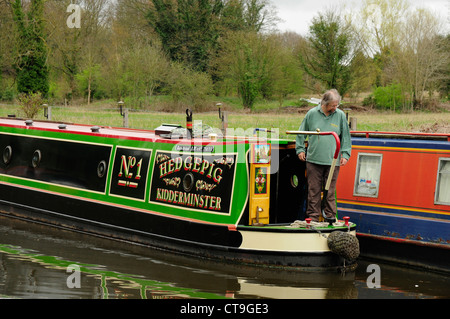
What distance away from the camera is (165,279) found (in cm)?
753

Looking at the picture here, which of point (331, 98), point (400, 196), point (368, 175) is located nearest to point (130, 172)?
point (331, 98)

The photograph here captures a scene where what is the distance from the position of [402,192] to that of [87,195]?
4.90 metres

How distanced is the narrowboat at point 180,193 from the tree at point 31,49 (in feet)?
67.0

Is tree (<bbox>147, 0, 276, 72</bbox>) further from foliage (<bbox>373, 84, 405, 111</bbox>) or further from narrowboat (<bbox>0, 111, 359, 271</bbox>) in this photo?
narrowboat (<bbox>0, 111, 359, 271</bbox>)

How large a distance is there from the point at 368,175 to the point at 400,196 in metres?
0.62

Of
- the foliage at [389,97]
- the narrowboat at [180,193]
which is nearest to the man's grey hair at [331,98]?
the narrowboat at [180,193]

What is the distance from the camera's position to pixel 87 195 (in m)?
9.87

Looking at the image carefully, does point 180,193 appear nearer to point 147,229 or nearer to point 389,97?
point 147,229

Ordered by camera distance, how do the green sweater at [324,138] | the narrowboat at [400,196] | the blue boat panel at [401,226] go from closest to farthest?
the green sweater at [324,138]
the blue boat panel at [401,226]
the narrowboat at [400,196]

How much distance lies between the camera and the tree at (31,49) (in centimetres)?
3109

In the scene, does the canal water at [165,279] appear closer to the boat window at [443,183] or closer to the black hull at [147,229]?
the black hull at [147,229]

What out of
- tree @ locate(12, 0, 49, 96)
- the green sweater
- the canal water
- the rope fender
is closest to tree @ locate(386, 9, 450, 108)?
tree @ locate(12, 0, 49, 96)

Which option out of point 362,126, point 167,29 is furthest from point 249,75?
point 362,126

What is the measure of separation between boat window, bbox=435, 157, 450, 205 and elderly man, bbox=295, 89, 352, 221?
146 centimetres
